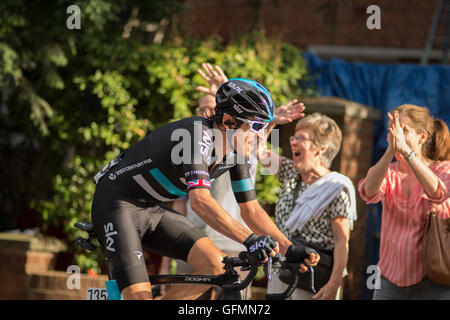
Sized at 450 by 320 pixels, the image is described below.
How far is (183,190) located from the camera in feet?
14.1

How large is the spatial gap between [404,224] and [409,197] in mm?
187

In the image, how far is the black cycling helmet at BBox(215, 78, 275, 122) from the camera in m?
4.09

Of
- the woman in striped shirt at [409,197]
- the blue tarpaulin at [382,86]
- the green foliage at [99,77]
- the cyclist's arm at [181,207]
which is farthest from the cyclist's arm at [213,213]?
the blue tarpaulin at [382,86]

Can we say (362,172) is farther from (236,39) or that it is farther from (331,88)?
(236,39)

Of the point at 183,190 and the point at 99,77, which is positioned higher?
the point at 99,77

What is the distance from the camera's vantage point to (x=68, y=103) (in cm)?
819

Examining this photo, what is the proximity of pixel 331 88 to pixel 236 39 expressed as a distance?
129 centimetres

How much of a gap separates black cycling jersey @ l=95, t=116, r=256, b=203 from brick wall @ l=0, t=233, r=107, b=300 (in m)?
3.86

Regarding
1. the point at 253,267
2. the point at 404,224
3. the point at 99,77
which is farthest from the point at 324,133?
the point at 99,77

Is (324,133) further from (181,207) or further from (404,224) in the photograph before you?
(181,207)

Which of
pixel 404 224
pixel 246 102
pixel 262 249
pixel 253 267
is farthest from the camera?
pixel 404 224

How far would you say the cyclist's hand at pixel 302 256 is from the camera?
3.88m

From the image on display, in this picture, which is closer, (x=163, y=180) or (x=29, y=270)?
(x=163, y=180)

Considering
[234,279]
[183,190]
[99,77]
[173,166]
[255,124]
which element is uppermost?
[99,77]
